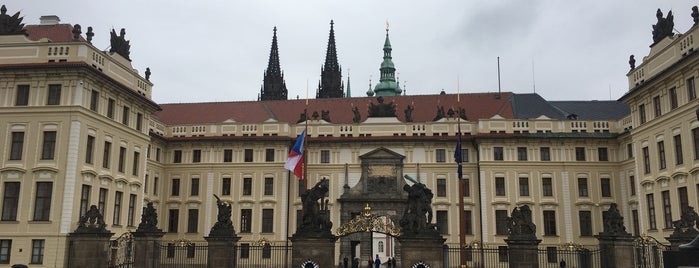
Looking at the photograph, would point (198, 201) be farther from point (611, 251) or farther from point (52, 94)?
point (611, 251)

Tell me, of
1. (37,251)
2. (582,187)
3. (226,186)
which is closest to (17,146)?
(37,251)

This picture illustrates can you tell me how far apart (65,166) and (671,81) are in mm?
29904

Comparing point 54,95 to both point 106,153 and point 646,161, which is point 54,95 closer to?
point 106,153

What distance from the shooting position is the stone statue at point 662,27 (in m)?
A: 33.8

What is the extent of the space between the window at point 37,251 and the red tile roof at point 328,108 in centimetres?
2425

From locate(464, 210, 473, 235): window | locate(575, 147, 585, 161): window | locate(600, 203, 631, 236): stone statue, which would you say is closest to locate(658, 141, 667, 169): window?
locate(600, 203, 631, 236): stone statue

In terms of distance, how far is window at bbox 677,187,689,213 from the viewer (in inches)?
1201

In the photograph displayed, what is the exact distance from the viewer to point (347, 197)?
46062 mm

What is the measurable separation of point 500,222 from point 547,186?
433 centimetres

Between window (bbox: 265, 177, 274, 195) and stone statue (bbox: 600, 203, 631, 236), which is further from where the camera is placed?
window (bbox: 265, 177, 274, 195)

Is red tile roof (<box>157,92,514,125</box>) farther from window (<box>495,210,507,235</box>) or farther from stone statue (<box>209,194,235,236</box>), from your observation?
stone statue (<box>209,194,235,236</box>)

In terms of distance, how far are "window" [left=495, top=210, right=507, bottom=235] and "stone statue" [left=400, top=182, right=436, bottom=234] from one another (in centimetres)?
1962

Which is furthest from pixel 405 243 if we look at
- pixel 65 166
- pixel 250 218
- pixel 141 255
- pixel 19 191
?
pixel 250 218

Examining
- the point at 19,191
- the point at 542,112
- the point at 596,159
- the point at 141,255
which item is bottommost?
the point at 141,255
